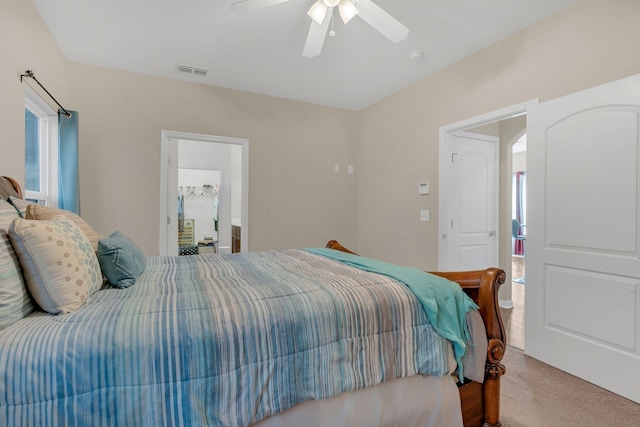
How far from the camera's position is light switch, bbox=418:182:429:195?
134 inches

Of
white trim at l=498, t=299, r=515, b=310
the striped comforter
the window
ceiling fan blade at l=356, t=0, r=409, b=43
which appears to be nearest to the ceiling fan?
ceiling fan blade at l=356, t=0, r=409, b=43

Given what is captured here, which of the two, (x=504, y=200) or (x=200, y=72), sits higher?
(x=200, y=72)

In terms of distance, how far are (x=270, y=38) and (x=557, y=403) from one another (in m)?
3.28

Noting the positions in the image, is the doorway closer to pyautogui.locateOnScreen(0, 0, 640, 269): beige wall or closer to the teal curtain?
pyautogui.locateOnScreen(0, 0, 640, 269): beige wall

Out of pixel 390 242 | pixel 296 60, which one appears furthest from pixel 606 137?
pixel 296 60

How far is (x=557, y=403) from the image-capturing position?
184 cm

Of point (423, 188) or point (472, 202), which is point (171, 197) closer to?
point (423, 188)

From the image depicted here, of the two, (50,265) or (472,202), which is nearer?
(50,265)

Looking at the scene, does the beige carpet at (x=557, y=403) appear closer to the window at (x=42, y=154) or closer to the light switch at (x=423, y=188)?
the light switch at (x=423, y=188)

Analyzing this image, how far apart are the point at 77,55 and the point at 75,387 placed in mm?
3305

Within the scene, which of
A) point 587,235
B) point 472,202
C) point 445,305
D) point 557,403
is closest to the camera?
point 445,305

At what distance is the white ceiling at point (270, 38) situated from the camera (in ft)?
7.39

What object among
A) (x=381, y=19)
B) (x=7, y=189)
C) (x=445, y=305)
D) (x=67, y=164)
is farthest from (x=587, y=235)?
(x=67, y=164)

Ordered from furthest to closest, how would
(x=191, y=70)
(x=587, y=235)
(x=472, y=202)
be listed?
(x=472, y=202) < (x=191, y=70) < (x=587, y=235)
